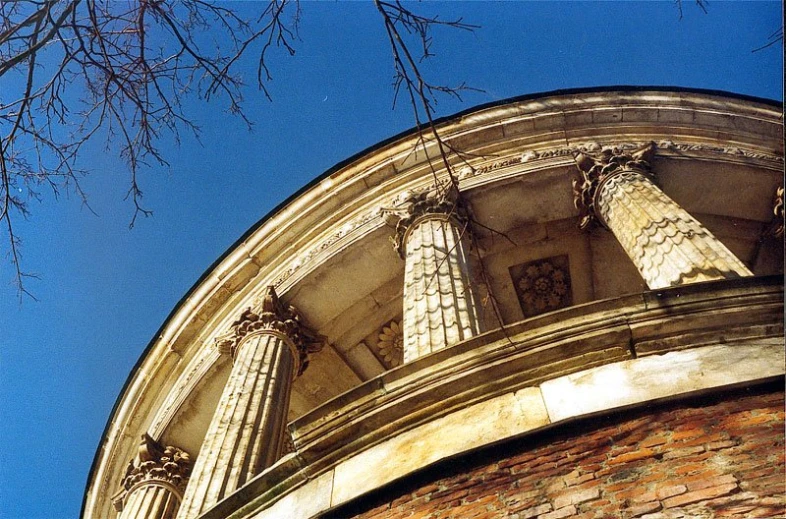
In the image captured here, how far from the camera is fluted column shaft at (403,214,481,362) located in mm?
7535

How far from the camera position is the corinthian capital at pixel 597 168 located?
12.3 metres

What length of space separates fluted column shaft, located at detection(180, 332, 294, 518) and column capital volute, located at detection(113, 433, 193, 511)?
3.17 metres

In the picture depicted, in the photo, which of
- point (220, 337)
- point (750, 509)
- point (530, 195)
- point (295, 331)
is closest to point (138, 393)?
point (220, 337)

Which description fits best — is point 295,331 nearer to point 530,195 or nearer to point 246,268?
point 246,268

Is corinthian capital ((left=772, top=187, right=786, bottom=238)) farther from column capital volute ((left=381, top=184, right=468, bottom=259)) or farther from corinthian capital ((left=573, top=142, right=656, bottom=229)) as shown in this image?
column capital volute ((left=381, top=184, right=468, bottom=259))

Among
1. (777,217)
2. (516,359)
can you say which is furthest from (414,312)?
(777,217)

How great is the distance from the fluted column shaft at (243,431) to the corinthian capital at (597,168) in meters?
6.41

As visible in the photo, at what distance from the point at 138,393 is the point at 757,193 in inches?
580

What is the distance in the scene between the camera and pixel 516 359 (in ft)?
16.8

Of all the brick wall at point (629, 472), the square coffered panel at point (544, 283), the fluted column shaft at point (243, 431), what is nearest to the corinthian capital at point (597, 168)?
the square coffered panel at point (544, 283)

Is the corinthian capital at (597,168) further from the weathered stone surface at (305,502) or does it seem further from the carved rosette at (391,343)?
the weathered stone surface at (305,502)

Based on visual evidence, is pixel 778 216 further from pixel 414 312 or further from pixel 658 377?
pixel 658 377

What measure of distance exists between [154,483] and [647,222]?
10.1 metres

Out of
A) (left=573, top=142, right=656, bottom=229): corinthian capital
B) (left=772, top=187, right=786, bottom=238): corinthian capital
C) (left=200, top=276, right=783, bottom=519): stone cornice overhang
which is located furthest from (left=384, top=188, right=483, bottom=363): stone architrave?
(left=772, top=187, right=786, bottom=238): corinthian capital
